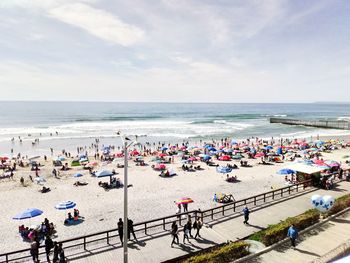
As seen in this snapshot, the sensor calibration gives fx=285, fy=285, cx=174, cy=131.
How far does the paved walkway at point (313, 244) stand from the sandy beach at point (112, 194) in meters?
8.50

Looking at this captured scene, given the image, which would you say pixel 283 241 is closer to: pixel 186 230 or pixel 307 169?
pixel 186 230

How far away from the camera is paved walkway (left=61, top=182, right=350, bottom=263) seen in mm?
12430

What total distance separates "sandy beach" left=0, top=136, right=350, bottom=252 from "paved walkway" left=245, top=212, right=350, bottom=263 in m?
8.50

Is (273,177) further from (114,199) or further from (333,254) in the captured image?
(333,254)

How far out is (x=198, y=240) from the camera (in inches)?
543

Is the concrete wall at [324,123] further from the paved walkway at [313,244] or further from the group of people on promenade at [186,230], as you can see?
the group of people on promenade at [186,230]

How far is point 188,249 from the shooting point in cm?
1292

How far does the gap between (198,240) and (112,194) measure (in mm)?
13318

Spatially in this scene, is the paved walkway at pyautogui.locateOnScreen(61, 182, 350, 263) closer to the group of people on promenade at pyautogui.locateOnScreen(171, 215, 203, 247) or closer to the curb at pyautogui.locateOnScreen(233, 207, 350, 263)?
the group of people on promenade at pyautogui.locateOnScreen(171, 215, 203, 247)

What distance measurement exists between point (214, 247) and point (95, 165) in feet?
88.6

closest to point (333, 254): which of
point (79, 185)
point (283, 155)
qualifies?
point (79, 185)

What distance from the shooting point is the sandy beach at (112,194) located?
18.9 meters

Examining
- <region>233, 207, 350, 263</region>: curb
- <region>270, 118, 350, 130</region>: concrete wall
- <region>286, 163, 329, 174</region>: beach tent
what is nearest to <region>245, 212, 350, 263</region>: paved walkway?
<region>233, 207, 350, 263</region>: curb

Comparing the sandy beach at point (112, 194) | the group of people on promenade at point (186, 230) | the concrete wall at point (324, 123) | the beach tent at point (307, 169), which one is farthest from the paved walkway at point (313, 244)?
the concrete wall at point (324, 123)
